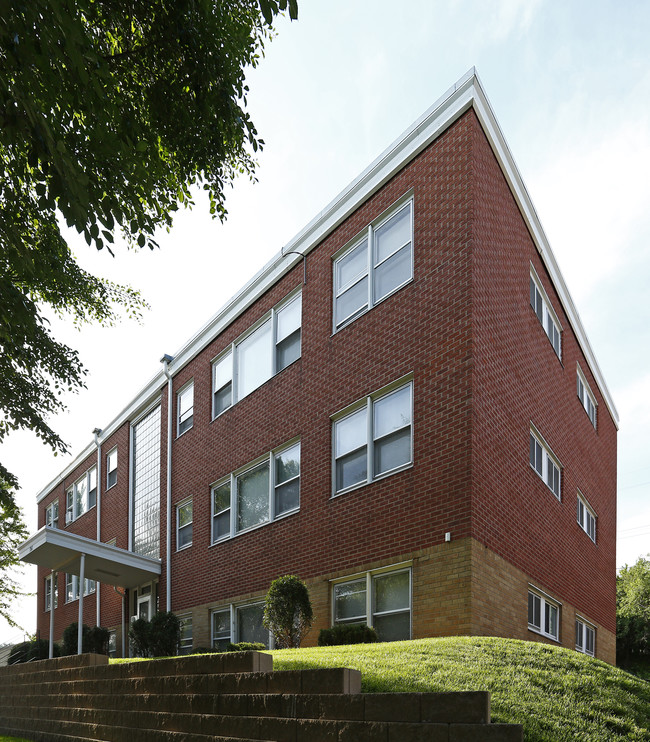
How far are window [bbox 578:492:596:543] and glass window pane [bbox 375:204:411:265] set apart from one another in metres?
8.43

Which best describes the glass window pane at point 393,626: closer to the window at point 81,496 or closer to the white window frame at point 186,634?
the white window frame at point 186,634

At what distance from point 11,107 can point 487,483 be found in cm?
774

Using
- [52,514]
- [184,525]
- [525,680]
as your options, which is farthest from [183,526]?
[52,514]

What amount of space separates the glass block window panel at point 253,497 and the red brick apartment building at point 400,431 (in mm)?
49

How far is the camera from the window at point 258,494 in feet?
48.2

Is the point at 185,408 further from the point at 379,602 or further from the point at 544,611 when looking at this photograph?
the point at 544,611

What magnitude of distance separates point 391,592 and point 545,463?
4.98 metres

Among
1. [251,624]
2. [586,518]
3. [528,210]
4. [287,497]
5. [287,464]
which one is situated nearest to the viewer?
[528,210]

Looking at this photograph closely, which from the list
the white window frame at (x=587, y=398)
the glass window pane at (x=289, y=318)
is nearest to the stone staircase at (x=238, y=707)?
the glass window pane at (x=289, y=318)

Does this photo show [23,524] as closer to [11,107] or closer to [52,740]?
[52,740]

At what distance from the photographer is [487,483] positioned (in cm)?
1099

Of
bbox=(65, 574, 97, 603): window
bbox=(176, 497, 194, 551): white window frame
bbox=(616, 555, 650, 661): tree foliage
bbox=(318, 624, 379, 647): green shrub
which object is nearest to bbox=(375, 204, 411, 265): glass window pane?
bbox=(318, 624, 379, 647): green shrub

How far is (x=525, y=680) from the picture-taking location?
6723 millimetres

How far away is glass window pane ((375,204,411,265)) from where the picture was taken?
1270 cm
